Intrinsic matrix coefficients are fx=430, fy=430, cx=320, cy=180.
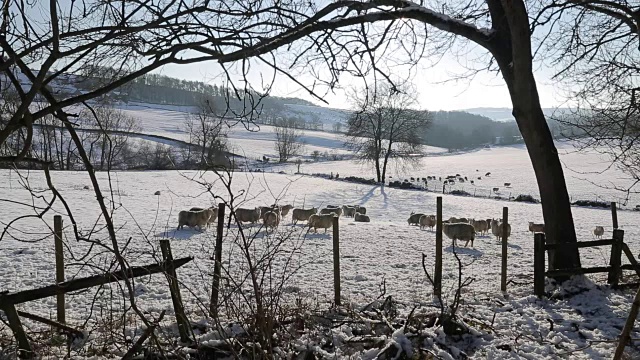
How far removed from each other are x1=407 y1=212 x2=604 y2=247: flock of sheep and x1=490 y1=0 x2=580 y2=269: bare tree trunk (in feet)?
23.4

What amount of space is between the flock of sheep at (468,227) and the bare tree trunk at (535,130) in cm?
714

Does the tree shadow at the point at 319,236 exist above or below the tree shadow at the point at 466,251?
below

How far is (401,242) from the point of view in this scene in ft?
47.6

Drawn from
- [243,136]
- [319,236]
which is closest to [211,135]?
[319,236]

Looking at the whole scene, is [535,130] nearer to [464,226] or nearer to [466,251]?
[466,251]

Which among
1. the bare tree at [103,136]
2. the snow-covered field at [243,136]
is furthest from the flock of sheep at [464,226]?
the snow-covered field at [243,136]

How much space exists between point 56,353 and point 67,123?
326cm

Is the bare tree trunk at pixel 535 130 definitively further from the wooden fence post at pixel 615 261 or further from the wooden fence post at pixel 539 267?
the wooden fence post at pixel 539 267

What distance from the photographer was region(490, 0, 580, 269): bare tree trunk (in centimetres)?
693

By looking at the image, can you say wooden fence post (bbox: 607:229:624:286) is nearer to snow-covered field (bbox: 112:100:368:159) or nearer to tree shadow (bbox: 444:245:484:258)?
tree shadow (bbox: 444:245:484:258)

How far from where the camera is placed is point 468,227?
14734 millimetres

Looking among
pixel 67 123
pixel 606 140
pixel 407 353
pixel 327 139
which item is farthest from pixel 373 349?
pixel 327 139

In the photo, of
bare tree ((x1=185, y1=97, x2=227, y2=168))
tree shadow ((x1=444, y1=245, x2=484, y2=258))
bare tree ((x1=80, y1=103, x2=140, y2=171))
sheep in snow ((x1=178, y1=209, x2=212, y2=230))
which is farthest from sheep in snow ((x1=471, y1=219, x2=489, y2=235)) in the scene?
bare tree ((x1=80, y1=103, x2=140, y2=171))

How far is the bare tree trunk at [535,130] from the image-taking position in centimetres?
693
